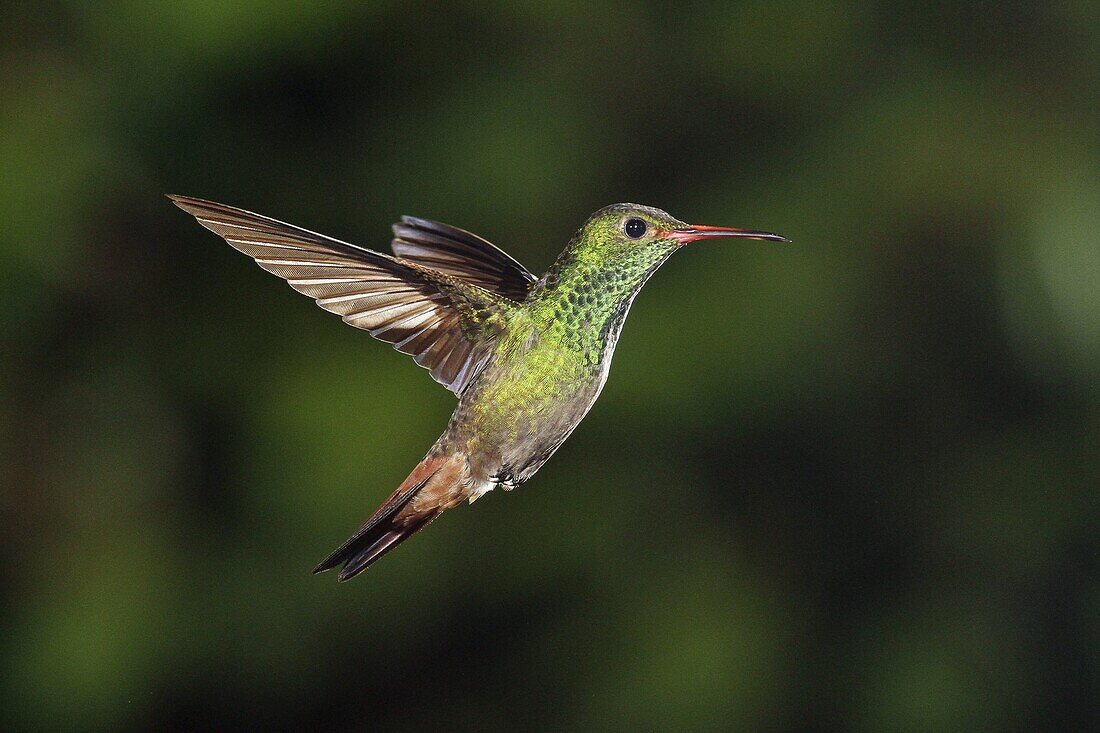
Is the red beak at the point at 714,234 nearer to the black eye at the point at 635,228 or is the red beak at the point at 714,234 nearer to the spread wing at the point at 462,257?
the black eye at the point at 635,228

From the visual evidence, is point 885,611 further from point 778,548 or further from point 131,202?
point 131,202

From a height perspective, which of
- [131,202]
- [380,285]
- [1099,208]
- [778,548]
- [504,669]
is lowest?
[504,669]

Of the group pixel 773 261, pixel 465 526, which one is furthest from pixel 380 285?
pixel 773 261

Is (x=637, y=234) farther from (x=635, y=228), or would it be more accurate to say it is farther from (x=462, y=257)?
(x=462, y=257)

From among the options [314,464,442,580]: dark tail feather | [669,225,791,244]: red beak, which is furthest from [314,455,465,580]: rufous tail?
[669,225,791,244]: red beak

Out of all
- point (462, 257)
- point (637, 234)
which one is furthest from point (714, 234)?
Result: point (462, 257)

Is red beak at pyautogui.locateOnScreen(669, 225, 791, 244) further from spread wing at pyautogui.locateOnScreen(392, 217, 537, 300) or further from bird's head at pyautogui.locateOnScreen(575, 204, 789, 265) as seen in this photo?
spread wing at pyautogui.locateOnScreen(392, 217, 537, 300)

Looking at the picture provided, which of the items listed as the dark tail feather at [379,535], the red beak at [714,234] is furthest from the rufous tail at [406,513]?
the red beak at [714,234]

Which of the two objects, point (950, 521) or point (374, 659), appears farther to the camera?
point (950, 521)
